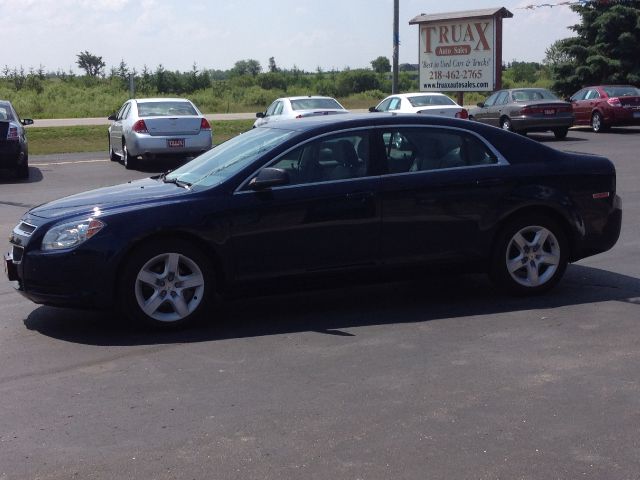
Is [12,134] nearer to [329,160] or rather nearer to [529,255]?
[329,160]

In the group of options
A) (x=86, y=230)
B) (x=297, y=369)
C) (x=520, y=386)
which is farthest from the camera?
(x=86, y=230)

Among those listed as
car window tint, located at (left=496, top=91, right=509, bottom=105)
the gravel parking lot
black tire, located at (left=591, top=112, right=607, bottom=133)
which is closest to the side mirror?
the gravel parking lot

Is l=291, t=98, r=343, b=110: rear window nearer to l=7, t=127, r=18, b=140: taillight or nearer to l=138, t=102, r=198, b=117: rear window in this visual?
l=138, t=102, r=198, b=117: rear window

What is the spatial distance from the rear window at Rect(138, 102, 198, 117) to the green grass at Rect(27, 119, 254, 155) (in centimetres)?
566

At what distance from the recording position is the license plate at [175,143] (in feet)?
65.2

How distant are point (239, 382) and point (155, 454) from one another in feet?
3.88

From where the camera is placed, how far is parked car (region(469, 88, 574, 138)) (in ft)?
91.2

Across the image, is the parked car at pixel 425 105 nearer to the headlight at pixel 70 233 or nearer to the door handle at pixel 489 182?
the door handle at pixel 489 182

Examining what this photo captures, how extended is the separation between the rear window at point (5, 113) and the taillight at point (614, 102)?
58.3 feet

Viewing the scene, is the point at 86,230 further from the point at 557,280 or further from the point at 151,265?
the point at 557,280

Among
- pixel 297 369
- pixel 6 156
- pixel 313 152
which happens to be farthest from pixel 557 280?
pixel 6 156

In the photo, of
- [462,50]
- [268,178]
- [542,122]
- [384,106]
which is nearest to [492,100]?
[542,122]

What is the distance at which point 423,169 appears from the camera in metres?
7.76

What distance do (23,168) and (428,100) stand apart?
11.5 meters
